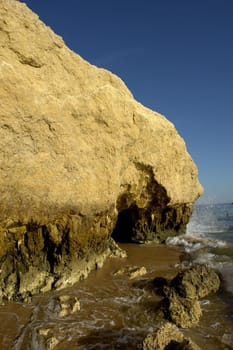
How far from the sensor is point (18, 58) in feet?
28.7

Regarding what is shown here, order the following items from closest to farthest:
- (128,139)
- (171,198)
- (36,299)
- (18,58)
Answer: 1. (36,299)
2. (18,58)
3. (128,139)
4. (171,198)

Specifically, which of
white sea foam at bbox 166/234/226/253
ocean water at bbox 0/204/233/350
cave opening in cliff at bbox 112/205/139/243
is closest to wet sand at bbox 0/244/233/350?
ocean water at bbox 0/204/233/350

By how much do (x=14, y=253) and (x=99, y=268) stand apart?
345cm

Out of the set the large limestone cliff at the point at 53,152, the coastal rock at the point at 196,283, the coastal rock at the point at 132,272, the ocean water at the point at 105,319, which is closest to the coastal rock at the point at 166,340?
the ocean water at the point at 105,319

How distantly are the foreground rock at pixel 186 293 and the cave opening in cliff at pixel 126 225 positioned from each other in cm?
679

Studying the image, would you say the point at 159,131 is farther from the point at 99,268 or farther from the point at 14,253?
the point at 14,253

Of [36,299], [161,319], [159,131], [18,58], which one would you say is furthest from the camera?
[159,131]

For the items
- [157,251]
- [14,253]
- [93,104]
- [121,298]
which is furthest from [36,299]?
[157,251]

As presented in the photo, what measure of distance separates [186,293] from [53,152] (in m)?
5.29

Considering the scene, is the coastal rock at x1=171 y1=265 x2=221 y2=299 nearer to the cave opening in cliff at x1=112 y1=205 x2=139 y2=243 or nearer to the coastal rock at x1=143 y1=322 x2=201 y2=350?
the coastal rock at x1=143 y1=322 x2=201 y2=350

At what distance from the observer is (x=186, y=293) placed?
7.87 meters

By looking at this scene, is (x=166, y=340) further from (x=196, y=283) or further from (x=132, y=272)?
(x=132, y=272)

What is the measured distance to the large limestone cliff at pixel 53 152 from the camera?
322 inches

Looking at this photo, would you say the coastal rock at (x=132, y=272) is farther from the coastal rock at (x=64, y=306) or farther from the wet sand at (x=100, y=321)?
the coastal rock at (x=64, y=306)
